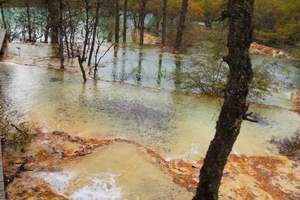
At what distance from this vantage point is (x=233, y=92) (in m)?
5.87

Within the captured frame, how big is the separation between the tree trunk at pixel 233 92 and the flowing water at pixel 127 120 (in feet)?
5.19

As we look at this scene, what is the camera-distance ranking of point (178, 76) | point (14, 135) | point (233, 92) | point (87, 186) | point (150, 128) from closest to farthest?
point (233, 92)
point (87, 186)
point (14, 135)
point (150, 128)
point (178, 76)

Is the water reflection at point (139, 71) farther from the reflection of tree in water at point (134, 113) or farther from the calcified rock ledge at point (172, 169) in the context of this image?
the calcified rock ledge at point (172, 169)

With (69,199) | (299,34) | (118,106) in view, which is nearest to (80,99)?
(118,106)

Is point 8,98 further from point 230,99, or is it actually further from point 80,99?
point 230,99

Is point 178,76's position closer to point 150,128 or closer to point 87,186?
point 150,128

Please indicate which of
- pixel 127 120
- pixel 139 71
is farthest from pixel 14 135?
pixel 139 71

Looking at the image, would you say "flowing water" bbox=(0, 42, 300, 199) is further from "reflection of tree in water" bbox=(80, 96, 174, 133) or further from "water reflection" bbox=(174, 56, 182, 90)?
"water reflection" bbox=(174, 56, 182, 90)

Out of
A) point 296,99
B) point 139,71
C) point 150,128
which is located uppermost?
point 139,71

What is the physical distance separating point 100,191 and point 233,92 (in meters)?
3.19

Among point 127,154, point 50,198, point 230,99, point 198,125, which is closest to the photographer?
point 230,99

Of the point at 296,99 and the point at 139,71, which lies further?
the point at 139,71

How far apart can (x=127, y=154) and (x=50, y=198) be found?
7.63 feet

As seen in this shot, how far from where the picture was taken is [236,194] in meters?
8.03
